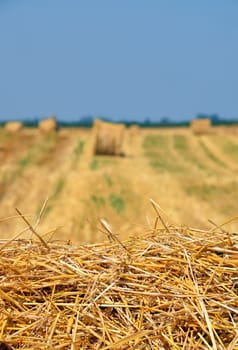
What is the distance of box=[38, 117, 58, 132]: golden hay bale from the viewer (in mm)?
47781

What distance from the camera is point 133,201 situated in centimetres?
1677

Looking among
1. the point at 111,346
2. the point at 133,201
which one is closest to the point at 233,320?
the point at 111,346

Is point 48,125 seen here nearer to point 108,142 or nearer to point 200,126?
point 200,126

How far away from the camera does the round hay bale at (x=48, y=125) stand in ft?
157

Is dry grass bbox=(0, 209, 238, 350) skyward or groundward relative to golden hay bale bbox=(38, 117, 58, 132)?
skyward

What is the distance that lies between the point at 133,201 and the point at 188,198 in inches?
62.5

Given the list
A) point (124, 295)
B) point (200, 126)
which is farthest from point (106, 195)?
point (200, 126)

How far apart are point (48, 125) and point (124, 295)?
152 ft

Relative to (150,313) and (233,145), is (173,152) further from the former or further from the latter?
(150,313)

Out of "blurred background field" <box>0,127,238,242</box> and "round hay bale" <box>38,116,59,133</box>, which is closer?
"blurred background field" <box>0,127,238,242</box>

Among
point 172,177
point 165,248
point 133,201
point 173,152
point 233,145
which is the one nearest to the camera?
point 165,248

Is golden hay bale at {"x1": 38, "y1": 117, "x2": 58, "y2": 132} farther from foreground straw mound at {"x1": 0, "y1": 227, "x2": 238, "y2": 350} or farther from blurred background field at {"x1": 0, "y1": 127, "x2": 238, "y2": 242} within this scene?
foreground straw mound at {"x1": 0, "y1": 227, "x2": 238, "y2": 350}

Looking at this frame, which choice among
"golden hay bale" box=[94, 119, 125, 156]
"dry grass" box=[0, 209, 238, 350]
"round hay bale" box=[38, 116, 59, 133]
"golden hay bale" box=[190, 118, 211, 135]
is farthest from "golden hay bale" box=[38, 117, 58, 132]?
"dry grass" box=[0, 209, 238, 350]

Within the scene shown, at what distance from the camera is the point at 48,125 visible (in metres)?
48.5
